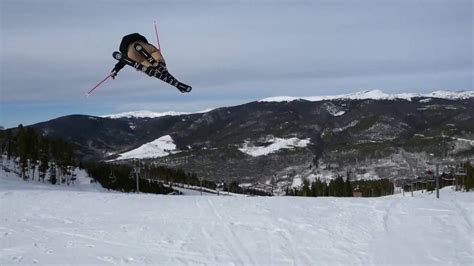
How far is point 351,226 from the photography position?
2002 centimetres

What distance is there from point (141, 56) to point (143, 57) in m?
0.04

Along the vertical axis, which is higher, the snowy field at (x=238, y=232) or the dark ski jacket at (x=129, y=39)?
the dark ski jacket at (x=129, y=39)

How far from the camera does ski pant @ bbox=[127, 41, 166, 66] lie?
9256 mm

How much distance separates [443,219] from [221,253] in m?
11.5

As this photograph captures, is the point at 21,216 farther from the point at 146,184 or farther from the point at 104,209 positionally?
the point at 146,184

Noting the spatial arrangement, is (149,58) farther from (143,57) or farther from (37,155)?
(37,155)

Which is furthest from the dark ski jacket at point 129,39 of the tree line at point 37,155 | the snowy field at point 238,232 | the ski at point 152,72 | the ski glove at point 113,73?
the tree line at point 37,155

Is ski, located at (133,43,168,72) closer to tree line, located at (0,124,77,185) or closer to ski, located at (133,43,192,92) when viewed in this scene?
ski, located at (133,43,192,92)

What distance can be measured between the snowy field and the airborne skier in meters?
7.11

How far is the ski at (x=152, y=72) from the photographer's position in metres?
9.51

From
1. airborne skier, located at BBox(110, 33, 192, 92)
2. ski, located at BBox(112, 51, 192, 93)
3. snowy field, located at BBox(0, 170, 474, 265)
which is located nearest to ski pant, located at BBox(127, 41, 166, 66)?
airborne skier, located at BBox(110, 33, 192, 92)

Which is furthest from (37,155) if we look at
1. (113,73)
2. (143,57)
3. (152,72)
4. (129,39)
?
(129,39)

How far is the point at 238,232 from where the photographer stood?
1886 centimetres

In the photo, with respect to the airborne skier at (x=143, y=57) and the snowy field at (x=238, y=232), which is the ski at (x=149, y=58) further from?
the snowy field at (x=238, y=232)
